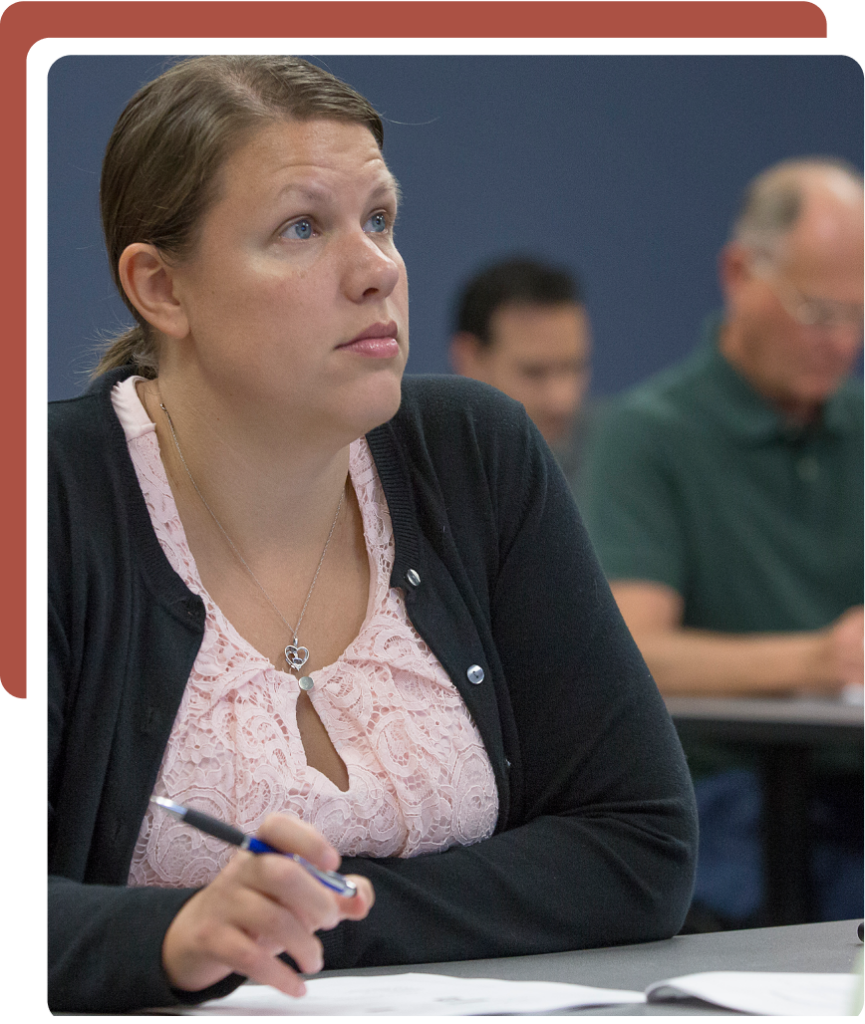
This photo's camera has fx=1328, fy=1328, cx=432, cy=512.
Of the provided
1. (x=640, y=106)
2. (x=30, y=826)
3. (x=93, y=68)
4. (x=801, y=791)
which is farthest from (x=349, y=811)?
(x=801, y=791)

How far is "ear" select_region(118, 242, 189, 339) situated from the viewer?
1067 mm

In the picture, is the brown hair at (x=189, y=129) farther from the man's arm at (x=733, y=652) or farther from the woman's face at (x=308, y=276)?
the man's arm at (x=733, y=652)

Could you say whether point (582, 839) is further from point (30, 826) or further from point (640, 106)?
point (640, 106)

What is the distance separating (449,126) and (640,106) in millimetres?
248

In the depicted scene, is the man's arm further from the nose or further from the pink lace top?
the nose

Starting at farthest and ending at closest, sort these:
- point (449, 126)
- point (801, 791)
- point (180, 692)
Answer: point (801, 791) < point (449, 126) < point (180, 692)

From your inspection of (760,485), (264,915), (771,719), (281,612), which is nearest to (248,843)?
(264,915)

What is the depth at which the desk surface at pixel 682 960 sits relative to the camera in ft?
2.96

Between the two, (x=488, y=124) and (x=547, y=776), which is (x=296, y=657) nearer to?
(x=547, y=776)

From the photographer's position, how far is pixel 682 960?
0.96m

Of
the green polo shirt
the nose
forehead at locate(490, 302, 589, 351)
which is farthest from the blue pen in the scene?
forehead at locate(490, 302, 589, 351)

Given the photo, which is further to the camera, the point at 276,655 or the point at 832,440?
the point at 832,440
